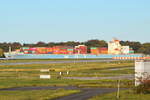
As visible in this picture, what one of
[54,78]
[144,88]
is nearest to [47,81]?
[54,78]

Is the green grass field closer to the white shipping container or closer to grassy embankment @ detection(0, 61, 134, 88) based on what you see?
grassy embankment @ detection(0, 61, 134, 88)

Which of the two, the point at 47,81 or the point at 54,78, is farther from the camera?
the point at 54,78

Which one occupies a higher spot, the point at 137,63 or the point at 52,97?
the point at 137,63

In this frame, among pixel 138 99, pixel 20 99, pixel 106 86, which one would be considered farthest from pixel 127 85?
pixel 20 99

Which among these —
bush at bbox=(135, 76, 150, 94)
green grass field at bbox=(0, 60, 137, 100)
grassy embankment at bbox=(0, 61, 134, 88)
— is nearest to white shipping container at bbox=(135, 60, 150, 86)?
green grass field at bbox=(0, 60, 137, 100)

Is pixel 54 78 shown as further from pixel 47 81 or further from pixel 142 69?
pixel 142 69

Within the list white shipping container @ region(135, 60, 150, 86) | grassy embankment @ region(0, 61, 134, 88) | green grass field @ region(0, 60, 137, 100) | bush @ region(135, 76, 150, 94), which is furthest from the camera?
grassy embankment @ region(0, 61, 134, 88)

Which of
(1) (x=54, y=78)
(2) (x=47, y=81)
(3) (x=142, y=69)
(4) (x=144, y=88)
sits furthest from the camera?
(1) (x=54, y=78)

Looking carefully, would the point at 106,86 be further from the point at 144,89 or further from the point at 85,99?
the point at 85,99

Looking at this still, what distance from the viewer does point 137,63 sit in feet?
179

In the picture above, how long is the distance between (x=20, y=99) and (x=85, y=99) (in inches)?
285

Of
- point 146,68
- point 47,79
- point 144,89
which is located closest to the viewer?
point 144,89

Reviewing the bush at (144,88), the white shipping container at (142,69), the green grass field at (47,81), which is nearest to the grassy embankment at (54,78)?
the green grass field at (47,81)

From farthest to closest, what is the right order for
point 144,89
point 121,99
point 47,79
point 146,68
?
1. point 47,79
2. point 146,68
3. point 144,89
4. point 121,99
